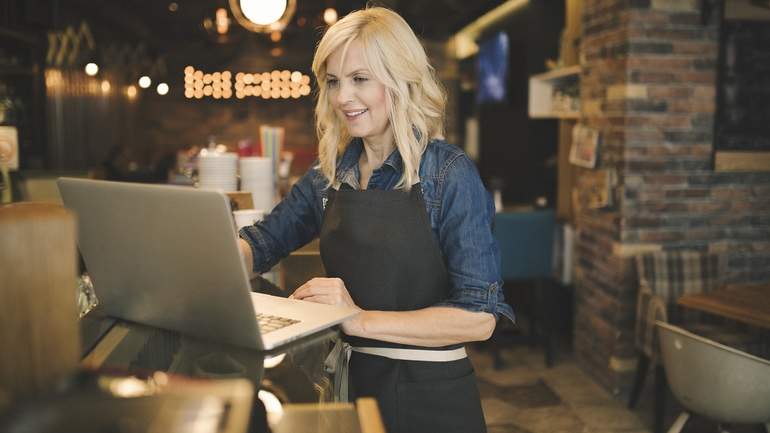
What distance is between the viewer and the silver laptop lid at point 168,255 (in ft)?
3.55

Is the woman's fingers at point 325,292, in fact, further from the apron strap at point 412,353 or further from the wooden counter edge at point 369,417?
the wooden counter edge at point 369,417

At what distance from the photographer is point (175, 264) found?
3.78ft

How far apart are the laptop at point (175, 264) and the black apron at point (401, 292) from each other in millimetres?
252

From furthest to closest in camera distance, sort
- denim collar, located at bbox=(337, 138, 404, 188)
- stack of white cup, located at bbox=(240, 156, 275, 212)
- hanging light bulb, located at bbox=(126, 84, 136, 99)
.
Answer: hanging light bulb, located at bbox=(126, 84, 136, 99)
stack of white cup, located at bbox=(240, 156, 275, 212)
denim collar, located at bbox=(337, 138, 404, 188)

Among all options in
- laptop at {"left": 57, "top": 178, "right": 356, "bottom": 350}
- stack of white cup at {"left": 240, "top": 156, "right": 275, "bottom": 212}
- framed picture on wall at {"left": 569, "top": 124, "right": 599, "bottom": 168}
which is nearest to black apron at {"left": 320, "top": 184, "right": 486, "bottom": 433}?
laptop at {"left": 57, "top": 178, "right": 356, "bottom": 350}

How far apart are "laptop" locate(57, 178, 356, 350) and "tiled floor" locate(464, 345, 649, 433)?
8.65 ft

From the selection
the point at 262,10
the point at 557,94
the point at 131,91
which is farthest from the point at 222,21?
the point at 557,94

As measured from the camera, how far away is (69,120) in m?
8.09

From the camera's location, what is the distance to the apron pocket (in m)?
1.58

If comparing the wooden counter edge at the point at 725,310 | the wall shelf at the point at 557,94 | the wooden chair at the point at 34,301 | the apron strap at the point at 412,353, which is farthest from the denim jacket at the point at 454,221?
the wall shelf at the point at 557,94

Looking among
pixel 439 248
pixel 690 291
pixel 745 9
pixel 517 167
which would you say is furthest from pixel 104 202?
pixel 517 167

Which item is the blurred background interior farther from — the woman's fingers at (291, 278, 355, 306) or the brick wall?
the woman's fingers at (291, 278, 355, 306)

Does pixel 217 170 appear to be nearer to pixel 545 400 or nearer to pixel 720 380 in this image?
pixel 720 380

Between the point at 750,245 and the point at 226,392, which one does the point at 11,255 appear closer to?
the point at 226,392
